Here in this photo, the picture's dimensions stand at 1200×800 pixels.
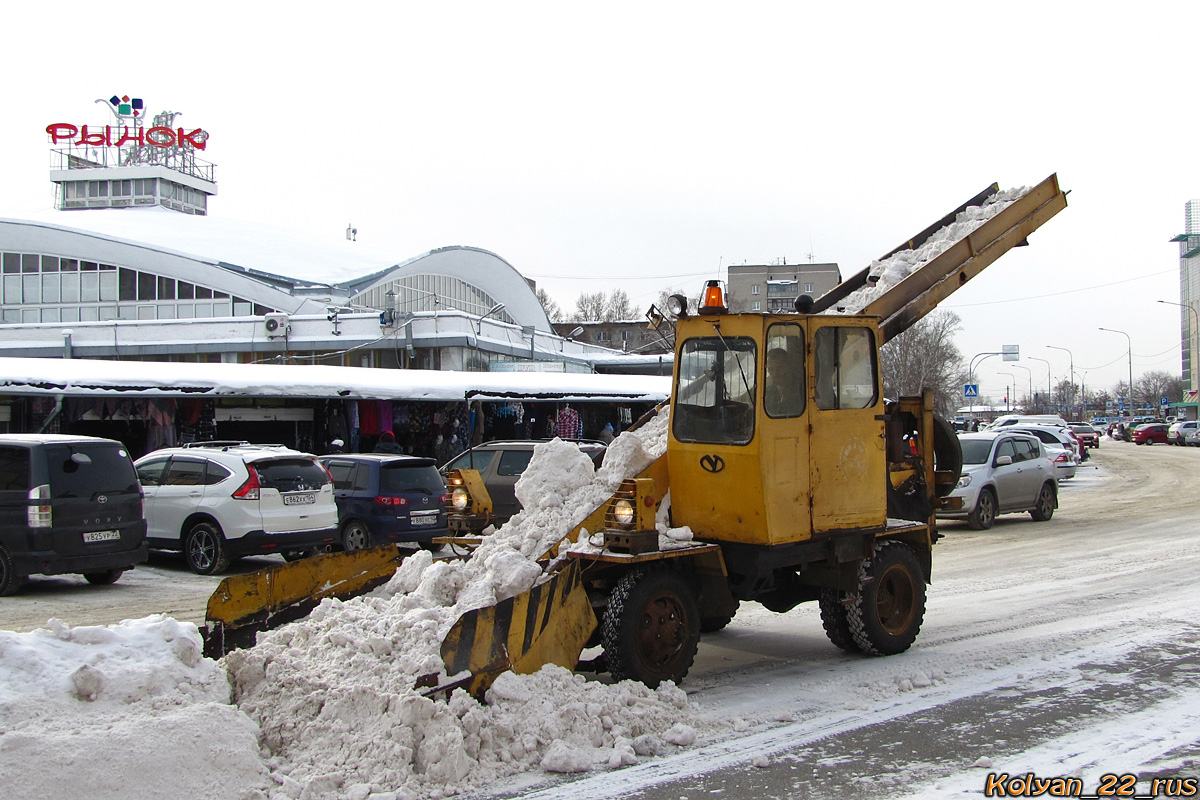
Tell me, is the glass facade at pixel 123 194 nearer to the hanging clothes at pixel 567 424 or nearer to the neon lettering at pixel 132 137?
the neon lettering at pixel 132 137

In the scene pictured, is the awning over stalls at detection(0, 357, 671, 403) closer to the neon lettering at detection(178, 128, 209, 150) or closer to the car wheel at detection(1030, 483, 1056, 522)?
the car wheel at detection(1030, 483, 1056, 522)

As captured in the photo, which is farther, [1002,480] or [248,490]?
[1002,480]

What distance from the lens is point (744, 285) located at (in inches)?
3797

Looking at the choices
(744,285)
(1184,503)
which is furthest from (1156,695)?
(744,285)

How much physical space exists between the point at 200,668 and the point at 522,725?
1773mm

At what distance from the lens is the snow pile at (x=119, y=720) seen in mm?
4434

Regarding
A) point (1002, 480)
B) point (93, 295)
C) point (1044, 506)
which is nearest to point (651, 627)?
point (1002, 480)

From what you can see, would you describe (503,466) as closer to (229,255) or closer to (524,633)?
(524,633)

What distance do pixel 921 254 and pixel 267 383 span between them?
1287cm

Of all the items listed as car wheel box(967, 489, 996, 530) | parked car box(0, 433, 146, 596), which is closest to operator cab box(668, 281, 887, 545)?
parked car box(0, 433, 146, 596)

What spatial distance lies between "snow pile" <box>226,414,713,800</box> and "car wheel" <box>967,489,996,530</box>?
12.7 meters

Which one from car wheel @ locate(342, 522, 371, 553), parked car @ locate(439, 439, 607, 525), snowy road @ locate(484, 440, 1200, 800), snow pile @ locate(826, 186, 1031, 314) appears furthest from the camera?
car wheel @ locate(342, 522, 371, 553)

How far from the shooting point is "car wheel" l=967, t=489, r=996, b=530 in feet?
57.1

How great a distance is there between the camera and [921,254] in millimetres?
8875
